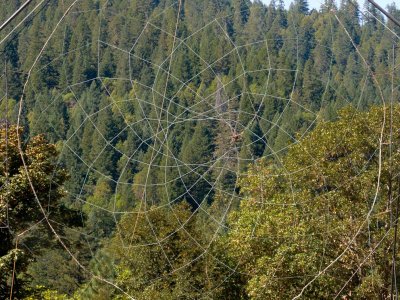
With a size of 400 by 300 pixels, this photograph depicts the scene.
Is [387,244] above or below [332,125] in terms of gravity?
below

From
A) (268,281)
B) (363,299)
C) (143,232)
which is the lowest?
(363,299)

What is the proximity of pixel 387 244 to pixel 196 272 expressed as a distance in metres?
4.42

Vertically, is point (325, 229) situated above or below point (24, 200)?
below

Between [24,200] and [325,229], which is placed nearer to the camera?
[24,200]

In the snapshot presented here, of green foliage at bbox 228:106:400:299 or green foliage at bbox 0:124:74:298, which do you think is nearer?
green foliage at bbox 0:124:74:298

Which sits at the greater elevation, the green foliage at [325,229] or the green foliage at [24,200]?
the green foliage at [24,200]

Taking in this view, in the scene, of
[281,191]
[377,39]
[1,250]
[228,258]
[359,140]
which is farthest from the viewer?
[377,39]

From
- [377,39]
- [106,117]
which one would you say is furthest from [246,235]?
[377,39]

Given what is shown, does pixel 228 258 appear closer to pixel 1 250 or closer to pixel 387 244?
pixel 387 244

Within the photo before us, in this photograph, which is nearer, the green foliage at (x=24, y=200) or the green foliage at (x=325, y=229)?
the green foliage at (x=24, y=200)

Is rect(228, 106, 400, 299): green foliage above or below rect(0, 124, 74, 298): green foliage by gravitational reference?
below

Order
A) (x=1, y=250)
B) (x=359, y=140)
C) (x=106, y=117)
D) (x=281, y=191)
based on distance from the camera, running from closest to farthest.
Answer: (x=1, y=250)
(x=359, y=140)
(x=281, y=191)
(x=106, y=117)

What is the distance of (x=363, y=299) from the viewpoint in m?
18.2

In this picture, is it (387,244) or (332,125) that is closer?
(387,244)
